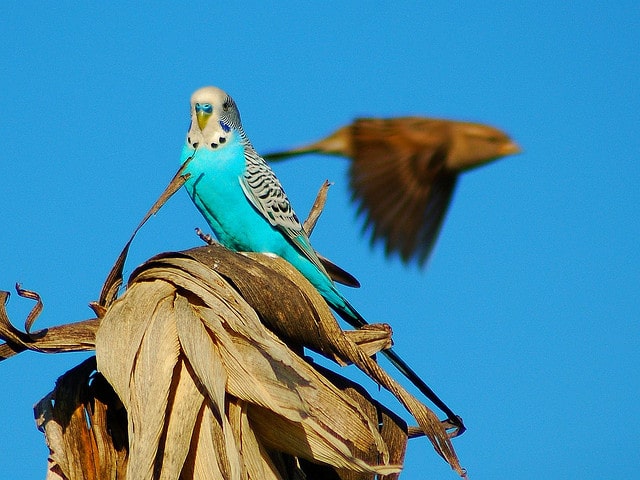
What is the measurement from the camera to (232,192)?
5406 millimetres

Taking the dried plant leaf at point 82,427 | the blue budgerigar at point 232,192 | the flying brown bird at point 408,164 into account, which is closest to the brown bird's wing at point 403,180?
the flying brown bird at point 408,164

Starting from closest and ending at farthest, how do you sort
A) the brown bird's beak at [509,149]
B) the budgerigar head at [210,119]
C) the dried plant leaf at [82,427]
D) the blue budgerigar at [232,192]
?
the brown bird's beak at [509,149] < the dried plant leaf at [82,427] < the blue budgerigar at [232,192] < the budgerigar head at [210,119]

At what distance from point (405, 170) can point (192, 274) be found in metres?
0.72

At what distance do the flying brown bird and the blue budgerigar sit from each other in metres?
2.30

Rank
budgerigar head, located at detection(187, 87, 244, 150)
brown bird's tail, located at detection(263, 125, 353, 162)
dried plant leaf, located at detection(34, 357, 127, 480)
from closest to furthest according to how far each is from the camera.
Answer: brown bird's tail, located at detection(263, 125, 353, 162)
dried plant leaf, located at detection(34, 357, 127, 480)
budgerigar head, located at detection(187, 87, 244, 150)

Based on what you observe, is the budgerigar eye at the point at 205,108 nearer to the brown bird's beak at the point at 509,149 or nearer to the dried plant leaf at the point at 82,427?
the dried plant leaf at the point at 82,427

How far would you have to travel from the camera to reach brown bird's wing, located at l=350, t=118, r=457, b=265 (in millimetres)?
2363

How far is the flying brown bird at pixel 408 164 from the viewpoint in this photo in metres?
2.32

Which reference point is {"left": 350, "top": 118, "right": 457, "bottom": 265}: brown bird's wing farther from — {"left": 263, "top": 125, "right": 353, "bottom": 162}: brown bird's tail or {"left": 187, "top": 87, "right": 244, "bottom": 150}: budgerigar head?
{"left": 187, "top": 87, "right": 244, "bottom": 150}: budgerigar head

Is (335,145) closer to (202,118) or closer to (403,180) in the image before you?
(403,180)

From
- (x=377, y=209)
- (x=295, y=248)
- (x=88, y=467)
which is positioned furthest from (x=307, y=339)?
(x=295, y=248)

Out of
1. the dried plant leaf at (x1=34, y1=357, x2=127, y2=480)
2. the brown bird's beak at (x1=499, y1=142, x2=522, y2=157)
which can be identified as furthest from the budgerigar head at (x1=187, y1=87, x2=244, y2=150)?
the brown bird's beak at (x1=499, y1=142, x2=522, y2=157)

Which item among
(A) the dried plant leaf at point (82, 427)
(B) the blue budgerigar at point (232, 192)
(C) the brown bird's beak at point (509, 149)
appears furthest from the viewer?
(B) the blue budgerigar at point (232, 192)

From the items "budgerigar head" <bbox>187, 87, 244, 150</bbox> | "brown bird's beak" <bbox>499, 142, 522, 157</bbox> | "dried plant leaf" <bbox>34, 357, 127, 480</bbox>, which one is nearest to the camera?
"brown bird's beak" <bbox>499, 142, 522, 157</bbox>
